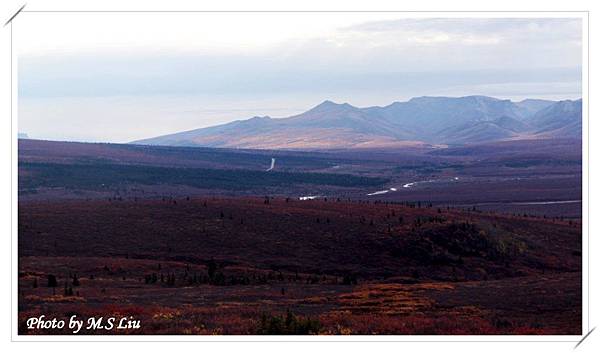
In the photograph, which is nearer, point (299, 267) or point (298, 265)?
point (299, 267)

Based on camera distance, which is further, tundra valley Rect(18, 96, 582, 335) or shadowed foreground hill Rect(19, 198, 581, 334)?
shadowed foreground hill Rect(19, 198, 581, 334)

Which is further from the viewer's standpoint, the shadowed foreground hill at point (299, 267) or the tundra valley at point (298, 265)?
the shadowed foreground hill at point (299, 267)

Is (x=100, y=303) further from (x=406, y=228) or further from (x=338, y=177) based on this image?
(x=338, y=177)

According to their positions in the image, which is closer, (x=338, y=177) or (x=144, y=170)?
(x=144, y=170)

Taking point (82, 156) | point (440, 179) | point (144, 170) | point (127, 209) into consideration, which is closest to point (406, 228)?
point (127, 209)
